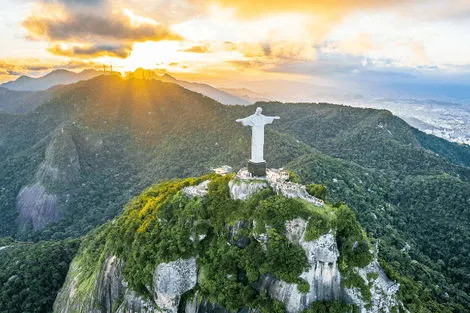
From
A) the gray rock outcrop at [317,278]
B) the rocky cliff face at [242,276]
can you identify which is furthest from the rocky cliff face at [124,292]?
the gray rock outcrop at [317,278]

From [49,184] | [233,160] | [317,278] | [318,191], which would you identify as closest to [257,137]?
[318,191]

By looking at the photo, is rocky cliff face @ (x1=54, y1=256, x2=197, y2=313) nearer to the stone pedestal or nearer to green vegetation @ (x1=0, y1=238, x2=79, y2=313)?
green vegetation @ (x1=0, y1=238, x2=79, y2=313)

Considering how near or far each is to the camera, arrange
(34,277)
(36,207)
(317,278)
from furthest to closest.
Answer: (36,207)
(34,277)
(317,278)

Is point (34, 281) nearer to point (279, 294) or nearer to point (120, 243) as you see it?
point (120, 243)

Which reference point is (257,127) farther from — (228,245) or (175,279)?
(175,279)

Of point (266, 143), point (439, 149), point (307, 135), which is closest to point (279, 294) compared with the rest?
point (266, 143)
